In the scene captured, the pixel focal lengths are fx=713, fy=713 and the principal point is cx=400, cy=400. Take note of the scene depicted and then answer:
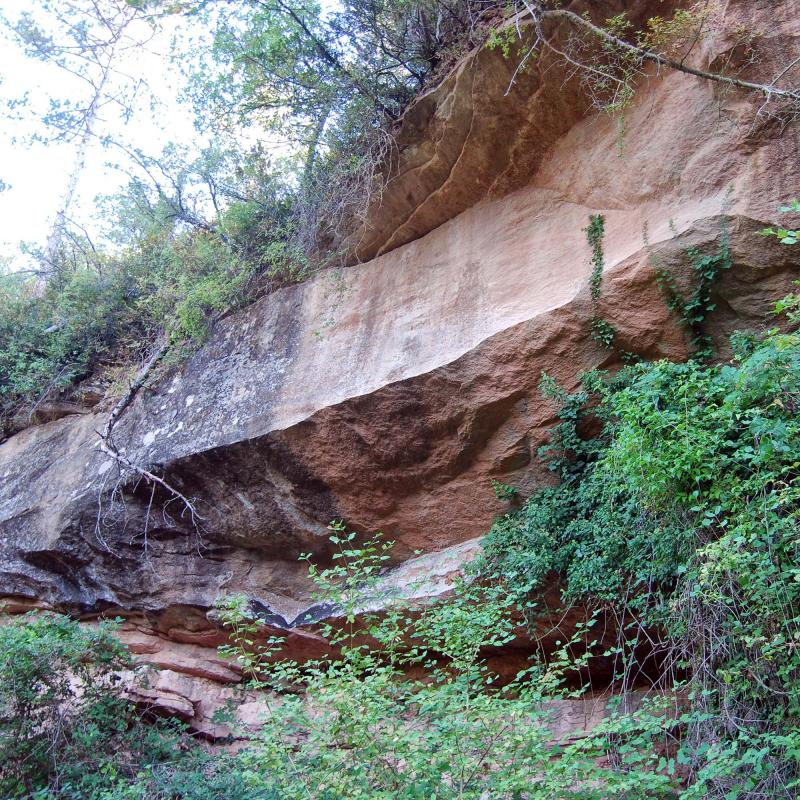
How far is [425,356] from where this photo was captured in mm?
5754

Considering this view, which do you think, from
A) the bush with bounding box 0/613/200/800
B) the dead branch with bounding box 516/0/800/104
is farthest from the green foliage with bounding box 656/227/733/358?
the bush with bounding box 0/613/200/800

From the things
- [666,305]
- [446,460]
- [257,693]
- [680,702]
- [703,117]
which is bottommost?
[680,702]

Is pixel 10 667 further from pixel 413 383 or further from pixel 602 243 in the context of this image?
pixel 602 243

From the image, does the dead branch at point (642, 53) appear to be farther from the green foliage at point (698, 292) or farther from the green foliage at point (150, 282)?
the green foliage at point (150, 282)

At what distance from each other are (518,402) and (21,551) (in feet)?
17.7

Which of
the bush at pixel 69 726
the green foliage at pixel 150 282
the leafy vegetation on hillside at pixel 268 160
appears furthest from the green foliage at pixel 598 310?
the bush at pixel 69 726

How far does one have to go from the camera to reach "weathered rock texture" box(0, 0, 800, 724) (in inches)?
198

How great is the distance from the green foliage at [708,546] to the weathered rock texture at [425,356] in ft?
2.25

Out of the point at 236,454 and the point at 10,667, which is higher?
the point at 236,454

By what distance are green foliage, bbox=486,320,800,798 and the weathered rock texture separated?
2.25 feet

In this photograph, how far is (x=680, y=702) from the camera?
4.38 metres

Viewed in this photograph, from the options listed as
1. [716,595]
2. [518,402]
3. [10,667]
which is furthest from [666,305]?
[10,667]

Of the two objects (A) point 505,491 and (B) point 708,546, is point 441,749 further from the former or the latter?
(A) point 505,491

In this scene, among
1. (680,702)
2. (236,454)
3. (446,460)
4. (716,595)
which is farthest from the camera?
(236,454)
